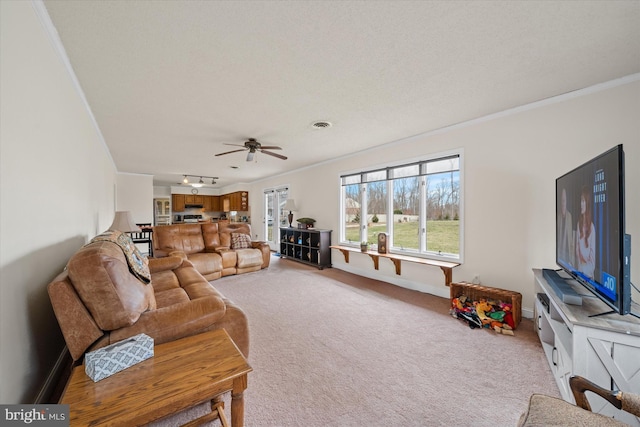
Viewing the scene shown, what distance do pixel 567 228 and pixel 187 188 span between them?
11.0 metres

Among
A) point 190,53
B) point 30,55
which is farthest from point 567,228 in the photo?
point 30,55

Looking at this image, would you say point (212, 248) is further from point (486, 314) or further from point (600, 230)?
point (600, 230)

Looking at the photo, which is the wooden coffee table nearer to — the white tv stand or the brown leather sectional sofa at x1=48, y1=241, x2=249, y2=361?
the brown leather sectional sofa at x1=48, y1=241, x2=249, y2=361

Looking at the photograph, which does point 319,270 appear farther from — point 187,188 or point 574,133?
point 187,188

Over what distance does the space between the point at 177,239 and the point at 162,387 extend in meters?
4.20

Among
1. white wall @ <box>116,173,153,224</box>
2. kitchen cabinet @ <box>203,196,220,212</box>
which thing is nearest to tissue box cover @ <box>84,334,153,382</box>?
white wall @ <box>116,173,153,224</box>

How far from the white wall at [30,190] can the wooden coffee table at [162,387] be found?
431 millimetres

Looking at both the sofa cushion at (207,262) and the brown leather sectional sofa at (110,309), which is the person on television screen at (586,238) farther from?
the sofa cushion at (207,262)

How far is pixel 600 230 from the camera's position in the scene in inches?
58.6

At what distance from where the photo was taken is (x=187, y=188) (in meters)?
9.94

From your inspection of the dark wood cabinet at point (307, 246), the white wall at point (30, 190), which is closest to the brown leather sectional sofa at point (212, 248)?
the dark wood cabinet at point (307, 246)

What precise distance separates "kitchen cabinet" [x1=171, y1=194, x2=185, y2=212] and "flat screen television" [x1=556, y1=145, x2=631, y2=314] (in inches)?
424

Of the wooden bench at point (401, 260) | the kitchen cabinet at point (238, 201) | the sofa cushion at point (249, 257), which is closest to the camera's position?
the wooden bench at point (401, 260)

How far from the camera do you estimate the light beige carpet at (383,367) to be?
4.95 ft
